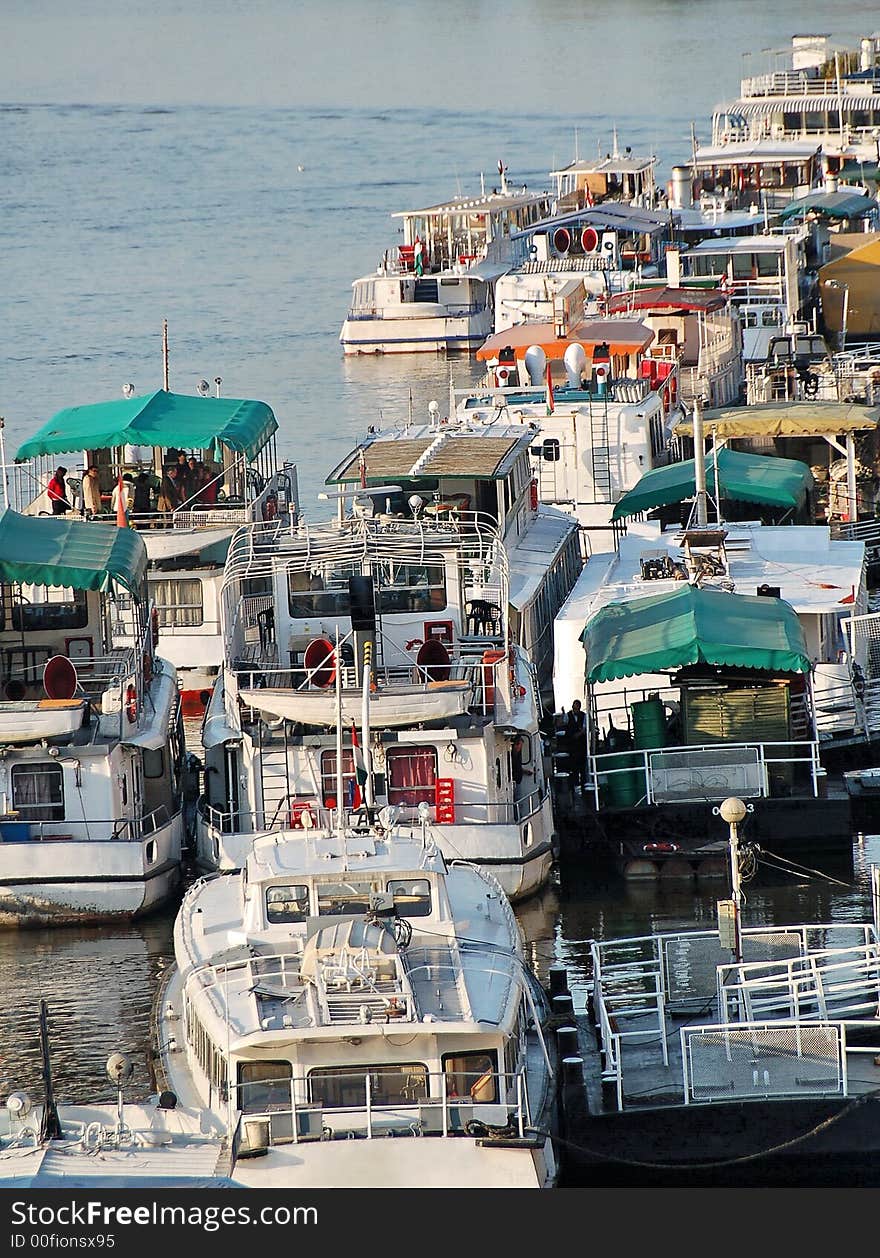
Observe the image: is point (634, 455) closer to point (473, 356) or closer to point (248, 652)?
point (248, 652)

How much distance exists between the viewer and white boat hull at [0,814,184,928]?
24.5 meters

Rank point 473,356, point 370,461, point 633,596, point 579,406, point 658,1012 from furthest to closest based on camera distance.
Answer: point 473,356
point 579,406
point 370,461
point 633,596
point 658,1012

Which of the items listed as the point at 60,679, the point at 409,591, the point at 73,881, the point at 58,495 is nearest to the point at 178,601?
the point at 58,495

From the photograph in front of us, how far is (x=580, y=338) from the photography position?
141 feet

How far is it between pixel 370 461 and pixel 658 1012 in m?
14.6

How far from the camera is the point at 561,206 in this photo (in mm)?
69000

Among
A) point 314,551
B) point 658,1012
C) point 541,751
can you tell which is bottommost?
point 658,1012

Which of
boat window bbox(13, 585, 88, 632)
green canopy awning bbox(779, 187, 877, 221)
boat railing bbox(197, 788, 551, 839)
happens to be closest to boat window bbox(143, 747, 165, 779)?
boat railing bbox(197, 788, 551, 839)

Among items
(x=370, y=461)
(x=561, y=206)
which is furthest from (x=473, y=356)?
(x=370, y=461)

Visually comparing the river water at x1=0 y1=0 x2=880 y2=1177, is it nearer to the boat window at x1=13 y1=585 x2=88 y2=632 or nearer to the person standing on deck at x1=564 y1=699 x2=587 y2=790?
the person standing on deck at x1=564 y1=699 x2=587 y2=790

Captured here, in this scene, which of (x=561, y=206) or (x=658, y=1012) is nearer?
(x=658, y=1012)

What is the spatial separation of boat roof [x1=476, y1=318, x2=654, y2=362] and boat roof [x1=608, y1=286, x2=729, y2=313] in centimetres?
185

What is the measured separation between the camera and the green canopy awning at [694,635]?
2575 cm

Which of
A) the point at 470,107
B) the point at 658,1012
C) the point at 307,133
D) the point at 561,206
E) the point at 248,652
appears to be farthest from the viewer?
the point at 470,107
